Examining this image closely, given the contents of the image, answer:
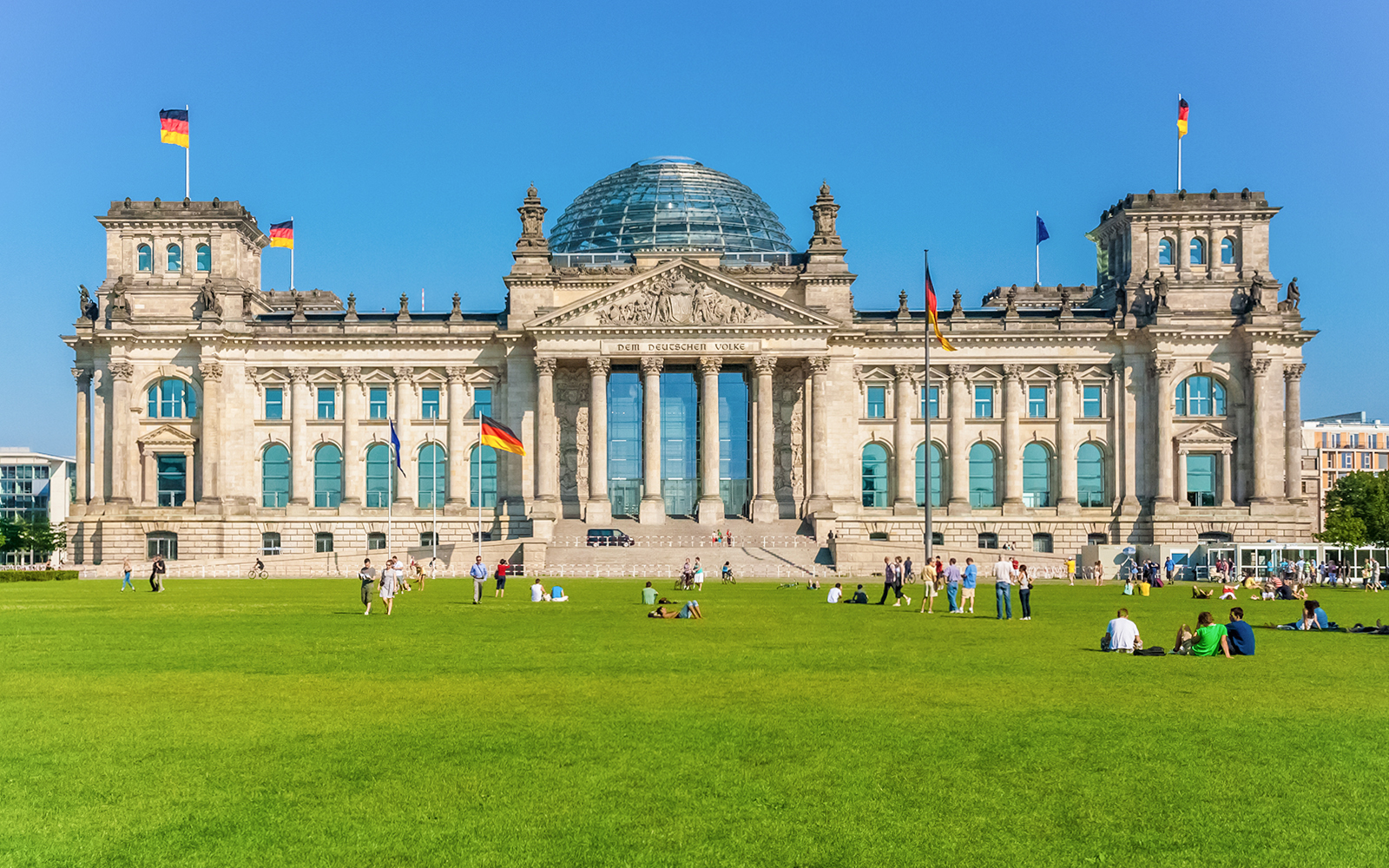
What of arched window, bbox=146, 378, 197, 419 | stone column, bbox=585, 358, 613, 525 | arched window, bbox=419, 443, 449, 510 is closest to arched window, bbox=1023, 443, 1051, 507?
stone column, bbox=585, 358, 613, 525

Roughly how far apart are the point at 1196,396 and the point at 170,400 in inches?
2995

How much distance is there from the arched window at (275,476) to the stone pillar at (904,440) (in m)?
45.6

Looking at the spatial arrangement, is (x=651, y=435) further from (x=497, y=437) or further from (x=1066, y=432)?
(x=1066, y=432)

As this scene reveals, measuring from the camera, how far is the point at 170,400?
10356cm

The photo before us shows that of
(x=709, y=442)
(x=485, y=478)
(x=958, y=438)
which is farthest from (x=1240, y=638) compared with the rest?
(x=485, y=478)

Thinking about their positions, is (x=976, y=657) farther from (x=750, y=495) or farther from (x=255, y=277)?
(x=255, y=277)

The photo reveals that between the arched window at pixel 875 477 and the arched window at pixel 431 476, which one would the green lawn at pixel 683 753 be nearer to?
the arched window at pixel 875 477

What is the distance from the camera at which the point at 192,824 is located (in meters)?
15.7

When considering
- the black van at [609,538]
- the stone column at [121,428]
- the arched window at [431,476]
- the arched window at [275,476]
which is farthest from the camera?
the arched window at [275,476]

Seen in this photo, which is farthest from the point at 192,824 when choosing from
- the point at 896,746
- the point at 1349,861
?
the point at 1349,861

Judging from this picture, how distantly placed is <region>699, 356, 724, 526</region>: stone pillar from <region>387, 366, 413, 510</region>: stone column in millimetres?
16547

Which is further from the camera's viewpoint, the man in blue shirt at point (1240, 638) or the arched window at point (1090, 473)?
the arched window at point (1090, 473)

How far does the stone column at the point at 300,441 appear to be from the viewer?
4065 inches

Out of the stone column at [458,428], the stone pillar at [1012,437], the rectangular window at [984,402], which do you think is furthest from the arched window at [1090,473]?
the stone column at [458,428]
